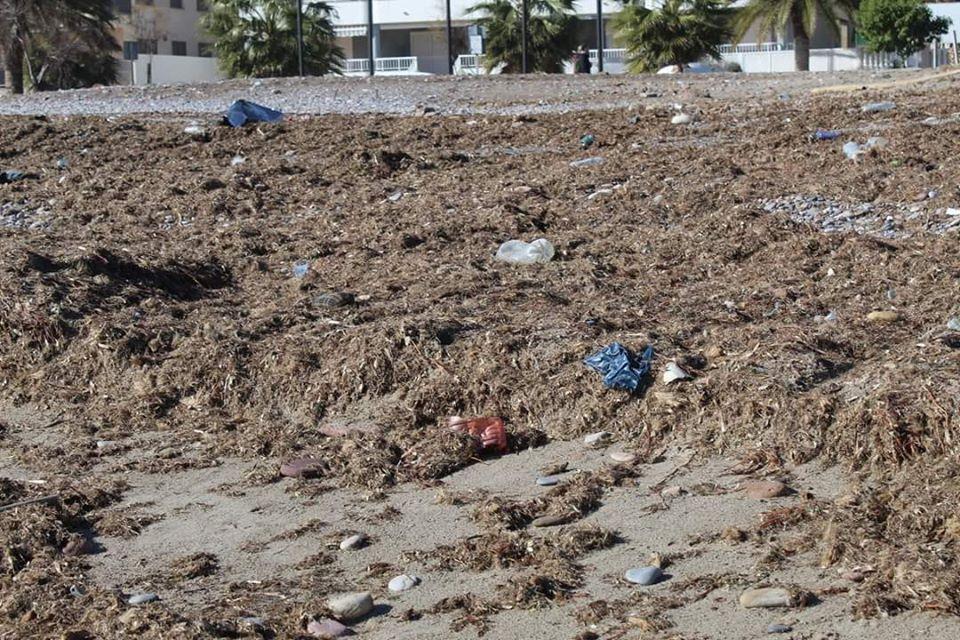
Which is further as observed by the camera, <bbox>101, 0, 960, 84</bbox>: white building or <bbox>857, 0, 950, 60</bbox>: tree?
<bbox>101, 0, 960, 84</bbox>: white building

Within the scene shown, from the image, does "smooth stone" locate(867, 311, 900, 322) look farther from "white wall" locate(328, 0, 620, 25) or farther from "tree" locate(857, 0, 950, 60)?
"white wall" locate(328, 0, 620, 25)

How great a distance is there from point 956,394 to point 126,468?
9.02ft

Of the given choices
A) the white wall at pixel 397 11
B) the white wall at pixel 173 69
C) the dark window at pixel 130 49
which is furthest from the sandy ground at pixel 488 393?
the dark window at pixel 130 49

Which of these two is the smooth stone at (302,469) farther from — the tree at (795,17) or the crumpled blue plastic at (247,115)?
the tree at (795,17)

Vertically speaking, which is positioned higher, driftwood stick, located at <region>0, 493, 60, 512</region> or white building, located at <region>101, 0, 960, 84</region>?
white building, located at <region>101, 0, 960, 84</region>

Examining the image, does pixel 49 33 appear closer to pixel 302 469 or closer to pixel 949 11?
pixel 949 11

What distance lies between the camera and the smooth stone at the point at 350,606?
3465mm

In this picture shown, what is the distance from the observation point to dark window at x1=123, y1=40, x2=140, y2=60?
43369mm

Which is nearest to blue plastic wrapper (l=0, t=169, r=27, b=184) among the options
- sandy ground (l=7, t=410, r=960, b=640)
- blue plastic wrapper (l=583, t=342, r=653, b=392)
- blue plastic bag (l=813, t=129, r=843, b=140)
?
sandy ground (l=7, t=410, r=960, b=640)

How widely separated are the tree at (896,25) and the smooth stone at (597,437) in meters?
29.2

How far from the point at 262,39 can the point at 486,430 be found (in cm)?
2847

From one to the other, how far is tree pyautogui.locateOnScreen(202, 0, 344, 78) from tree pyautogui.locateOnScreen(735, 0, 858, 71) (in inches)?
385

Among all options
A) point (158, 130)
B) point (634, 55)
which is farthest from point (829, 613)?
point (634, 55)

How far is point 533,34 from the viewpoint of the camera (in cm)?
3212
